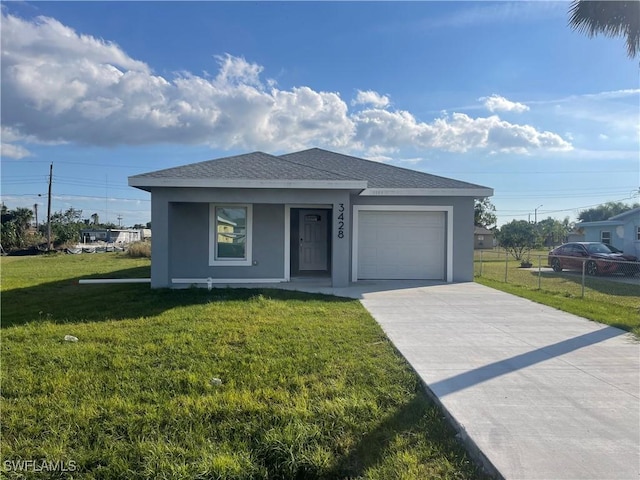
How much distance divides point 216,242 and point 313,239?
12.5 ft

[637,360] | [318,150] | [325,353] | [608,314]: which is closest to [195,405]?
[325,353]

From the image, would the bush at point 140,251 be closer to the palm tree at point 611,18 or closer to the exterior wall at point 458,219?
the exterior wall at point 458,219

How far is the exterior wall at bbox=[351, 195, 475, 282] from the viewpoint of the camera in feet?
42.5

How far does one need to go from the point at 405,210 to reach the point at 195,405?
34.1 feet

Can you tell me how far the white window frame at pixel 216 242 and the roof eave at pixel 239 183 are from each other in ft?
5.01

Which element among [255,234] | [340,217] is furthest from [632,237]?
[255,234]

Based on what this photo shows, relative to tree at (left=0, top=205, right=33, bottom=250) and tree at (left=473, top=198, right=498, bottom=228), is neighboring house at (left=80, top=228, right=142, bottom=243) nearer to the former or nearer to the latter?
tree at (left=0, top=205, right=33, bottom=250)

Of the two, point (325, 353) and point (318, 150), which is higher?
point (318, 150)

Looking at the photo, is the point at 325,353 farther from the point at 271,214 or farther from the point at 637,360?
the point at 271,214

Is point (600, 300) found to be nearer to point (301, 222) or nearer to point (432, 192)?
point (432, 192)

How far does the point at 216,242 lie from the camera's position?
12.0 meters

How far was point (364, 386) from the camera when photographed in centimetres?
432

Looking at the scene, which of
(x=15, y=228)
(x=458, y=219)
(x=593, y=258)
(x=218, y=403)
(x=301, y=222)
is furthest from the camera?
(x=15, y=228)

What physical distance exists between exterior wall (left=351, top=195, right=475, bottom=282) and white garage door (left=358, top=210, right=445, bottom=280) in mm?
381
